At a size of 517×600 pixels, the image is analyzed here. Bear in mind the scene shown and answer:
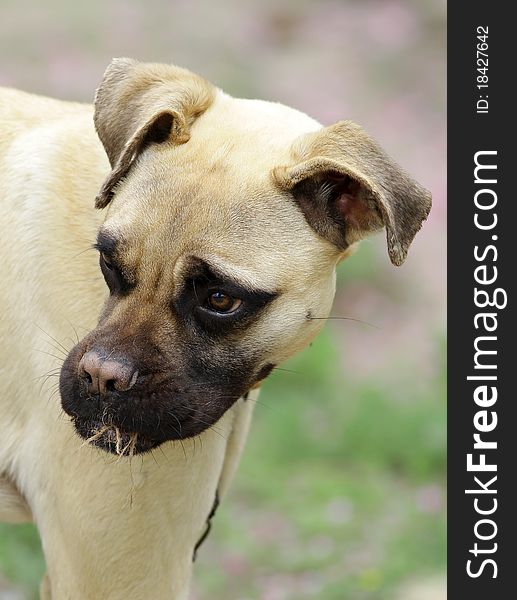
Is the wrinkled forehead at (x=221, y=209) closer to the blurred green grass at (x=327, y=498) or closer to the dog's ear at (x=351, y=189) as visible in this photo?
the dog's ear at (x=351, y=189)

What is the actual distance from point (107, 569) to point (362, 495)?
3516 mm

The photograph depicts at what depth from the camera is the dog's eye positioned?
3.37 m

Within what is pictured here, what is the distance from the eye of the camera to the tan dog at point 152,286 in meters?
3.37

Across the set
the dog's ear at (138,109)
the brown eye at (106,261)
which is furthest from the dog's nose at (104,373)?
the dog's ear at (138,109)

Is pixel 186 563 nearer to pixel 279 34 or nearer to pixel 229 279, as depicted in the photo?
pixel 229 279

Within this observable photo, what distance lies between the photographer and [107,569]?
3.68 m

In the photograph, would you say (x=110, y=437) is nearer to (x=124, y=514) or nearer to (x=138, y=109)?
(x=124, y=514)

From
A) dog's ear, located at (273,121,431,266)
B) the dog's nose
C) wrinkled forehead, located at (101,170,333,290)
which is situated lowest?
the dog's nose

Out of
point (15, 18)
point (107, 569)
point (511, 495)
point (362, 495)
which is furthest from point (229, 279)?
point (15, 18)

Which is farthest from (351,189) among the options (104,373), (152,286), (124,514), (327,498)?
(327,498)

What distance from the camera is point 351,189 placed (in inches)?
141

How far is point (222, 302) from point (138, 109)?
0.75 m

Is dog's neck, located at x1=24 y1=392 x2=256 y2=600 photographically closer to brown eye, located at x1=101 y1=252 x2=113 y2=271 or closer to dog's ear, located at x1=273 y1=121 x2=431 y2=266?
brown eye, located at x1=101 y1=252 x2=113 y2=271

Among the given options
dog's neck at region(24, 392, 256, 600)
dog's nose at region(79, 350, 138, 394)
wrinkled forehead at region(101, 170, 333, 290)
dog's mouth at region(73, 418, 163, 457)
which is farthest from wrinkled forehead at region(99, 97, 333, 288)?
dog's neck at region(24, 392, 256, 600)
